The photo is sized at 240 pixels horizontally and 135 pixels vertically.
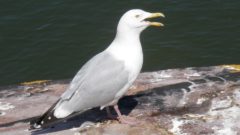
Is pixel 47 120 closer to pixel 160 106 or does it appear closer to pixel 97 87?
pixel 97 87

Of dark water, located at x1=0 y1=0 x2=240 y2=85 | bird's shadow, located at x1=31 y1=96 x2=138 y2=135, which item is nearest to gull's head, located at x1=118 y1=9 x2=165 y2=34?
bird's shadow, located at x1=31 y1=96 x2=138 y2=135

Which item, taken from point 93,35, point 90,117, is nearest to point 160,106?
point 90,117

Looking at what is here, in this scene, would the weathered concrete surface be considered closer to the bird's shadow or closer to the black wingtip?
the bird's shadow

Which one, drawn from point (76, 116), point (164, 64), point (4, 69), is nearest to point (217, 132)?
point (76, 116)

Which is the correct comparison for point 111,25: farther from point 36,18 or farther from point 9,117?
point 9,117

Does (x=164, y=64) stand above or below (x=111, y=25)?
below

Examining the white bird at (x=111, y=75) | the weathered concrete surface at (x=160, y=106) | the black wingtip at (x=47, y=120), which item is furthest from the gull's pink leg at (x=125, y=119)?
the black wingtip at (x=47, y=120)
